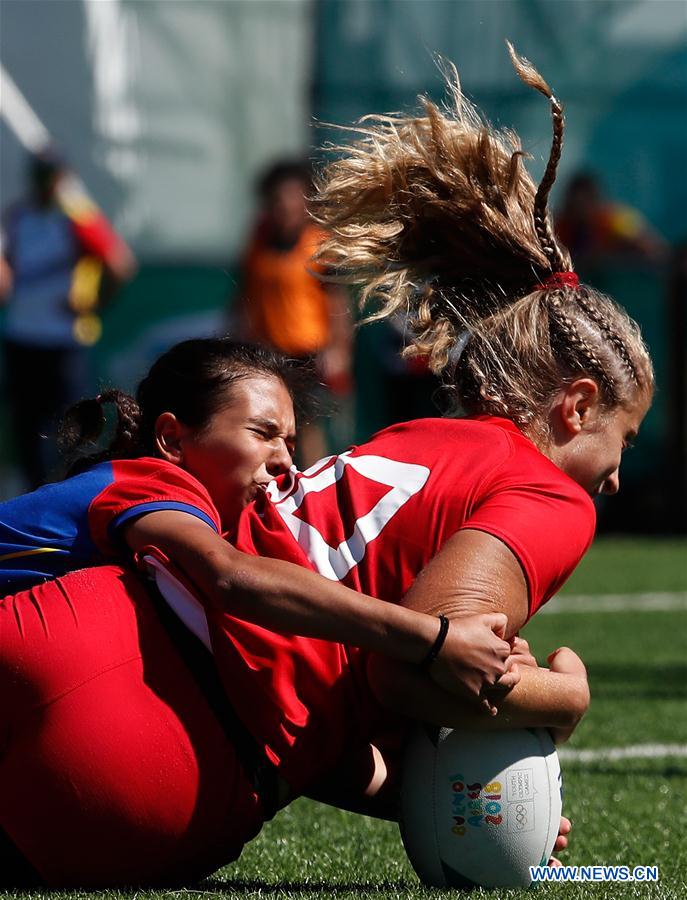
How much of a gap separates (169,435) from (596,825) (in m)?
1.56

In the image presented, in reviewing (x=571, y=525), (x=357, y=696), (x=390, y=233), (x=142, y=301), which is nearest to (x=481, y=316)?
(x=390, y=233)

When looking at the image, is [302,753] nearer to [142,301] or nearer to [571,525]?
[571,525]

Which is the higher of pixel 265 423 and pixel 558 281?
pixel 558 281

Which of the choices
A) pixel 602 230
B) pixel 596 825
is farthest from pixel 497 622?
pixel 602 230

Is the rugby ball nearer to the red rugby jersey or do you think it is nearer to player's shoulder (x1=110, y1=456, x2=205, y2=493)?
the red rugby jersey

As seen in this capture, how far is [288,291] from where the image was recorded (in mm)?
11148

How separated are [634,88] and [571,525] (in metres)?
10.5

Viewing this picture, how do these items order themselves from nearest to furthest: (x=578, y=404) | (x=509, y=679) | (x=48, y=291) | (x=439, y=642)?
1. (x=439, y=642)
2. (x=509, y=679)
3. (x=578, y=404)
4. (x=48, y=291)

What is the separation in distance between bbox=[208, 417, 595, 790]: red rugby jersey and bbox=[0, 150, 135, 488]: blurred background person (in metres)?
8.58

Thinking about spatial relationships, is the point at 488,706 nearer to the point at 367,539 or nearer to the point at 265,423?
the point at 367,539

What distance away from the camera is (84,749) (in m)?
2.89

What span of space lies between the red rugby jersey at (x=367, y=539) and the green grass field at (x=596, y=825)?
368mm

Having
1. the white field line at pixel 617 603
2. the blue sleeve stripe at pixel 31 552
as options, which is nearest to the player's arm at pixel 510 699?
the blue sleeve stripe at pixel 31 552

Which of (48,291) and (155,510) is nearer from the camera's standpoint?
(155,510)
